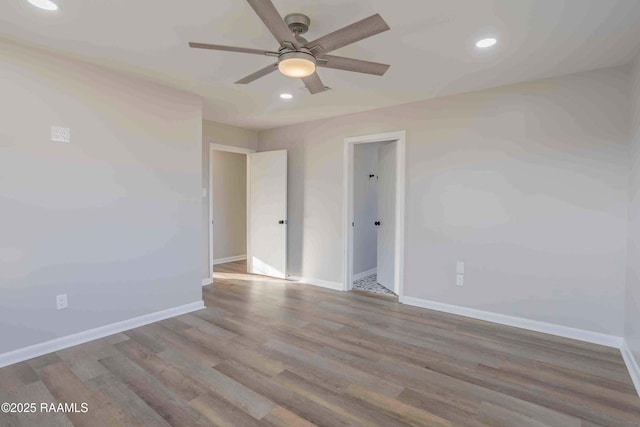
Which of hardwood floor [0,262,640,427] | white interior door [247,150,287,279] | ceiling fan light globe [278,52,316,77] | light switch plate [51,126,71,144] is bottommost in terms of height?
→ hardwood floor [0,262,640,427]

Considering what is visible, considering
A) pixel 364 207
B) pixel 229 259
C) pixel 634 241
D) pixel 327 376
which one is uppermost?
pixel 364 207

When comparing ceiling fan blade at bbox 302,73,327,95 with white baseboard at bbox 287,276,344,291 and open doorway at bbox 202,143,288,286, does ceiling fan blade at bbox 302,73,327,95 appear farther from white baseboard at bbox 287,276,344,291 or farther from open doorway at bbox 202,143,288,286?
white baseboard at bbox 287,276,344,291

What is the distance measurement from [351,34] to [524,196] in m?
2.46

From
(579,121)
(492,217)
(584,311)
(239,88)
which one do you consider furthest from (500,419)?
(239,88)

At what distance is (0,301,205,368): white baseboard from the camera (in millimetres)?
2516

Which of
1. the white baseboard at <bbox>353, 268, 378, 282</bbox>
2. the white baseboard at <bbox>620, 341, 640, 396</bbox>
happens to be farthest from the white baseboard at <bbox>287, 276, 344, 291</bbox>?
the white baseboard at <bbox>620, 341, 640, 396</bbox>

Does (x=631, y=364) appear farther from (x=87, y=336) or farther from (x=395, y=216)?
(x=87, y=336)

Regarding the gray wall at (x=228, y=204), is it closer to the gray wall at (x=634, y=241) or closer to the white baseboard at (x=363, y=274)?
the white baseboard at (x=363, y=274)

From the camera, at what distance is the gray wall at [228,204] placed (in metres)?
6.42

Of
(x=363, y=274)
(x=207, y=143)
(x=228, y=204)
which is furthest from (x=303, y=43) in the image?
(x=228, y=204)

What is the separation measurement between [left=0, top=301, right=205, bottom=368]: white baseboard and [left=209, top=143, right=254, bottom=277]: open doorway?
2.74 metres

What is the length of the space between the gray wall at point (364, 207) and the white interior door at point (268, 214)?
1.10 metres

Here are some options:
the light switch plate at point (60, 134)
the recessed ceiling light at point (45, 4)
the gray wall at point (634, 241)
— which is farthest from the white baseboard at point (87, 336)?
the gray wall at point (634, 241)

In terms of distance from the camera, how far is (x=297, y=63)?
197 centimetres
